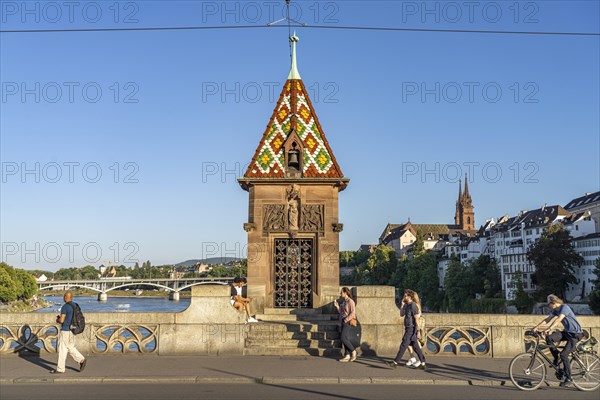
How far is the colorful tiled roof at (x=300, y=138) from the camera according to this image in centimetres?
1922

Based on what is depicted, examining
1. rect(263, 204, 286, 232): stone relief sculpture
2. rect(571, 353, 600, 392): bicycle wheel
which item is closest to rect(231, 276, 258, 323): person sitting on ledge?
rect(263, 204, 286, 232): stone relief sculpture

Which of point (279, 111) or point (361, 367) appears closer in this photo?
point (361, 367)

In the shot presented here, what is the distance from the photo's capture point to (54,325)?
1529 cm

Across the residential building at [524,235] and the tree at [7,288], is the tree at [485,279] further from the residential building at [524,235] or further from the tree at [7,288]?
the tree at [7,288]

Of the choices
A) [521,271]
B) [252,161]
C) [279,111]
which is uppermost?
[279,111]

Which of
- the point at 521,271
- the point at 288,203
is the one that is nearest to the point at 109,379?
the point at 288,203

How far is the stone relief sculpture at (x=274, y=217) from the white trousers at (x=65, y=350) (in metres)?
7.14

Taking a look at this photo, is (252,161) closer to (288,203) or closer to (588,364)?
(288,203)

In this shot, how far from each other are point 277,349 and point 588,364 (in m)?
6.85

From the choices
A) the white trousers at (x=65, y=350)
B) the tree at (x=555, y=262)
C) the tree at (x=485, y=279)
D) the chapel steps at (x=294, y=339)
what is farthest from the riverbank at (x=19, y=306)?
the white trousers at (x=65, y=350)

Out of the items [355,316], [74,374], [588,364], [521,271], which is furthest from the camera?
[521,271]

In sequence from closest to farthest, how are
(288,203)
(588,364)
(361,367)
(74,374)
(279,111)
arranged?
(588,364) → (74,374) → (361,367) → (288,203) → (279,111)

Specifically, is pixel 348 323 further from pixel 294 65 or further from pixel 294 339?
pixel 294 65

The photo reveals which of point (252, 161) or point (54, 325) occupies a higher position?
point (252, 161)
